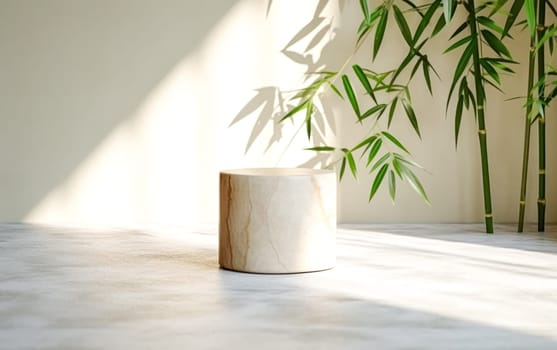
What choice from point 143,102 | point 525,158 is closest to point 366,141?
point 525,158

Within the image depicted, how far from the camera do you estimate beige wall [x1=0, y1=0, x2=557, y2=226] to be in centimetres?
322

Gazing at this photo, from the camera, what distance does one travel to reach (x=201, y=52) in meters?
3.25

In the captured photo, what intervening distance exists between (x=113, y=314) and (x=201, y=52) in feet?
5.51

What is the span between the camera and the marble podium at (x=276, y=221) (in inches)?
85.0

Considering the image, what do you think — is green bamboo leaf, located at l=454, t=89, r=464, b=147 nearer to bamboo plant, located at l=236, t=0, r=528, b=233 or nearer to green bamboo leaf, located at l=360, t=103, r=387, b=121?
bamboo plant, located at l=236, t=0, r=528, b=233

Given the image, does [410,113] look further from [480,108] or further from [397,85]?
[480,108]

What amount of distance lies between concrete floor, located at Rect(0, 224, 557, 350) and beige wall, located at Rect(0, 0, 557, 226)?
16.5 inches

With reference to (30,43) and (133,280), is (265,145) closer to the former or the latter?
(30,43)

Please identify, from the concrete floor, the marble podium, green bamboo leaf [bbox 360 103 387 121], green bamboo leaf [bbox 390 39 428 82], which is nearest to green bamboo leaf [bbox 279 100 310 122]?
green bamboo leaf [bbox 360 103 387 121]

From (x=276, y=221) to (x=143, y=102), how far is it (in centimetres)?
127

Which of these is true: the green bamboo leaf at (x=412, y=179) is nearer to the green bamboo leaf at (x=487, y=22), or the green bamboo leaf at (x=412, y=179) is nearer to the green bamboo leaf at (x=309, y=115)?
the green bamboo leaf at (x=309, y=115)

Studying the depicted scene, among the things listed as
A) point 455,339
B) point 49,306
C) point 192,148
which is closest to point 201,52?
point 192,148

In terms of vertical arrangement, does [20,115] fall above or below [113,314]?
above

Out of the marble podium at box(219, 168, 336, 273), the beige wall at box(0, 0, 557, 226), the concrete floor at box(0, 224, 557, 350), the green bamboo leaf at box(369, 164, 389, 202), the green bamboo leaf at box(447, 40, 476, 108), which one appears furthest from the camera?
the beige wall at box(0, 0, 557, 226)
